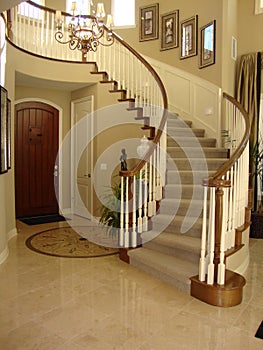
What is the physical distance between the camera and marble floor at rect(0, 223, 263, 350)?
247cm

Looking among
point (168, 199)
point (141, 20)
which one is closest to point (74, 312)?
point (168, 199)

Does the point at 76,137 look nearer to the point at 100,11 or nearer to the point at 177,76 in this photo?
the point at 177,76

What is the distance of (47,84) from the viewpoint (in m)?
6.44

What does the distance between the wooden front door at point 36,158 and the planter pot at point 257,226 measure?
4054mm

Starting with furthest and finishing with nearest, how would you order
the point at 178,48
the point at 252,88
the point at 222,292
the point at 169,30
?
the point at 169,30, the point at 178,48, the point at 252,88, the point at 222,292

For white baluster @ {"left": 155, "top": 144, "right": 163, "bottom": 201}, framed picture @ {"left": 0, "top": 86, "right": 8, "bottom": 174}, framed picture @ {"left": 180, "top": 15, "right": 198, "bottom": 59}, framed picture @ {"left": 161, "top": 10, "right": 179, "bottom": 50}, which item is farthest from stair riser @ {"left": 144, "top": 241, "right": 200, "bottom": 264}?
A: framed picture @ {"left": 161, "top": 10, "right": 179, "bottom": 50}

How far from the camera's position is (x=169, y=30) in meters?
7.04

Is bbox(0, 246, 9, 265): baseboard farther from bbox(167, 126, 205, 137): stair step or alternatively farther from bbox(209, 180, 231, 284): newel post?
bbox(167, 126, 205, 137): stair step

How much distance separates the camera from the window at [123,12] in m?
7.61

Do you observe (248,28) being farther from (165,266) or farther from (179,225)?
(165,266)

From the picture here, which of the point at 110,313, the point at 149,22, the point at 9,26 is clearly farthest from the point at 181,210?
the point at 149,22

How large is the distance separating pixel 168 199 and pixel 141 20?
15.6 feet

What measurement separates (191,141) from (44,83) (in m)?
2.99

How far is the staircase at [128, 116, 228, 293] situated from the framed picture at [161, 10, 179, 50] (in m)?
2.13
